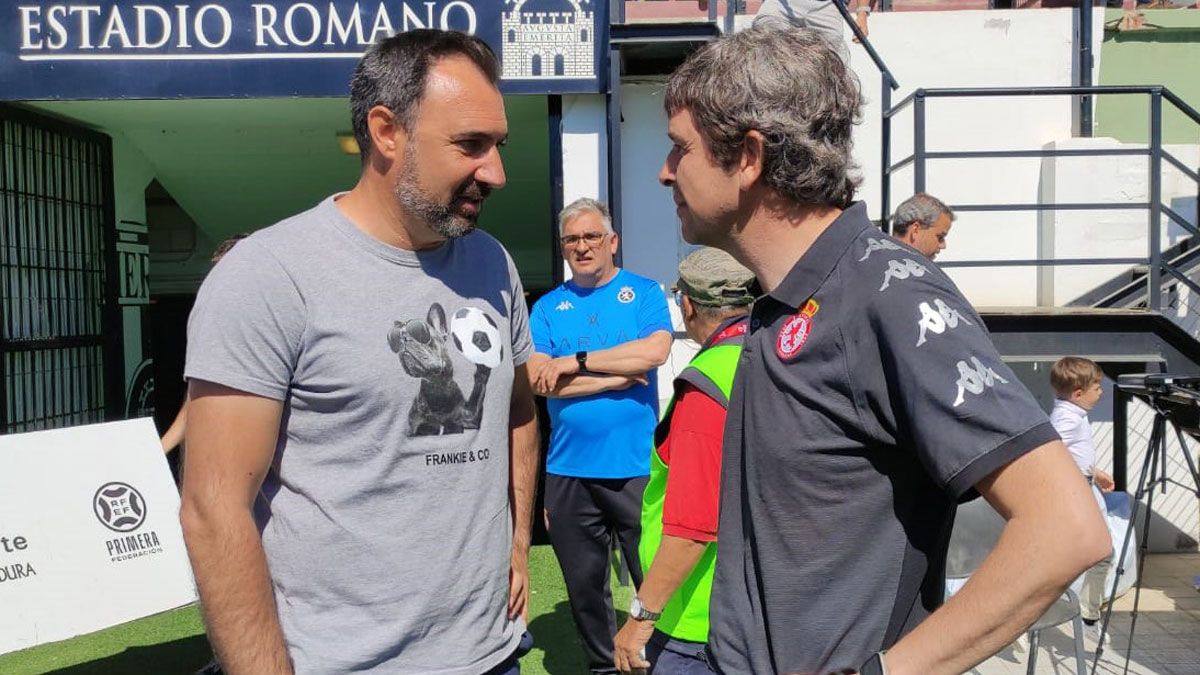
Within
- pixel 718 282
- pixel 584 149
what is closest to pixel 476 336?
pixel 718 282

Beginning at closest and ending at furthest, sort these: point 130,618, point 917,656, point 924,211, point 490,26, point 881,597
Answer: point 917,656 → point 881,597 → point 130,618 → point 924,211 → point 490,26

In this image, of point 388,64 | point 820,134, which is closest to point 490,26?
point 388,64

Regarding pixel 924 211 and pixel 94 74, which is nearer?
pixel 924 211

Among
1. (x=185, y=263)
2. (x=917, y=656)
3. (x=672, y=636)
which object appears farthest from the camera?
(x=185, y=263)

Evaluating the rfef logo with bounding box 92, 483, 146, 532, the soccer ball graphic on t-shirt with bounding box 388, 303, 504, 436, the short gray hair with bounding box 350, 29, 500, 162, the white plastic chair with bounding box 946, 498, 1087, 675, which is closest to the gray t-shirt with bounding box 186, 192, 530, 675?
the soccer ball graphic on t-shirt with bounding box 388, 303, 504, 436

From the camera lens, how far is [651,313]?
5008 millimetres

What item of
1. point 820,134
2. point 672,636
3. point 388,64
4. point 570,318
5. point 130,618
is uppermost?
point 388,64

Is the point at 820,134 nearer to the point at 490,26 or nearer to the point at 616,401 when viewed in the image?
the point at 616,401

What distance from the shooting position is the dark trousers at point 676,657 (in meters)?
2.80

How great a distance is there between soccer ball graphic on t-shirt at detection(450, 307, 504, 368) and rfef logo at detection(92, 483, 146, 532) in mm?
3180

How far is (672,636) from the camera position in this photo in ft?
9.33

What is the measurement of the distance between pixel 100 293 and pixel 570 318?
5025 millimetres

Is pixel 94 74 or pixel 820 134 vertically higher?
pixel 94 74

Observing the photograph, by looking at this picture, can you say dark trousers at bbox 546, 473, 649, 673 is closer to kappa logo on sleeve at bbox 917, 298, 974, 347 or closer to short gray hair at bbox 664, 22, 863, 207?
short gray hair at bbox 664, 22, 863, 207
